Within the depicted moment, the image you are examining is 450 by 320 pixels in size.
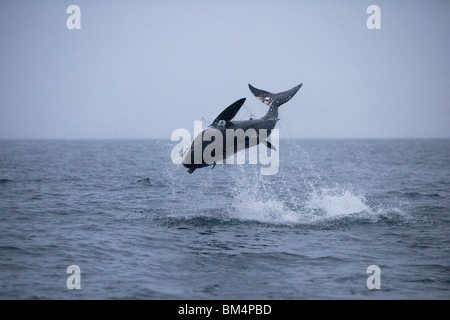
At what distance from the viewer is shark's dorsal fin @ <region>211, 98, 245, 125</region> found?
1427cm

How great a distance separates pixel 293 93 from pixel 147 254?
27.2 ft

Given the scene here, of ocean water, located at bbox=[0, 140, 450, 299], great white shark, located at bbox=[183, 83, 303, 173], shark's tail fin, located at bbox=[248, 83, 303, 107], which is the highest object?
shark's tail fin, located at bbox=[248, 83, 303, 107]

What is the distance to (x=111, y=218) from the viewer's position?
1867 centimetres

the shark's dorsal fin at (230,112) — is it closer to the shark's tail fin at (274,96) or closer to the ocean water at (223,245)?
the shark's tail fin at (274,96)

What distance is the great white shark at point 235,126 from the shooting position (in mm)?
14695

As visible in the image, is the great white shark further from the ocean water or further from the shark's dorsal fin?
the ocean water

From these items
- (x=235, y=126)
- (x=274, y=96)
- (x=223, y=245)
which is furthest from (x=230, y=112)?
(x=223, y=245)

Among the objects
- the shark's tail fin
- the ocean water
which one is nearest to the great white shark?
the shark's tail fin

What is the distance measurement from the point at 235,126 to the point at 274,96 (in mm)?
2788

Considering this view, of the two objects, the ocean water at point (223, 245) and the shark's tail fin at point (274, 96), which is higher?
the shark's tail fin at point (274, 96)

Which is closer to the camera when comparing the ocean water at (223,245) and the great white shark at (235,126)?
the ocean water at (223,245)

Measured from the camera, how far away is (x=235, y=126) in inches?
614

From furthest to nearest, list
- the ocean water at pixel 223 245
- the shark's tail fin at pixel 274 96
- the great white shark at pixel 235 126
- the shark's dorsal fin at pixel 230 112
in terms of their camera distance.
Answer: the shark's tail fin at pixel 274 96
the great white shark at pixel 235 126
the shark's dorsal fin at pixel 230 112
the ocean water at pixel 223 245

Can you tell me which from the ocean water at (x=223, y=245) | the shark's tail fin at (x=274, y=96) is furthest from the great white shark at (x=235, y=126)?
the ocean water at (x=223, y=245)
